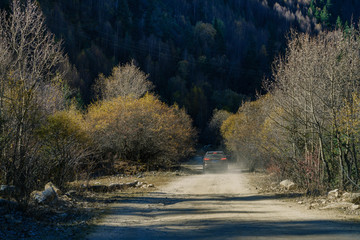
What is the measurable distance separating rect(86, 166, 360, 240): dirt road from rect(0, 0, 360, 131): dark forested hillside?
55.6m

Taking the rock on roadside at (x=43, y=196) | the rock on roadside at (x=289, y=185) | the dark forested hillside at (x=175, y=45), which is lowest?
the rock on roadside at (x=289, y=185)

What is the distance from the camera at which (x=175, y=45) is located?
11144cm

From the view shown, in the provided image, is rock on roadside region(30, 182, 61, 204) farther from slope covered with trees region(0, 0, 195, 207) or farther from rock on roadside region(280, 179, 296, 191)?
rock on roadside region(280, 179, 296, 191)

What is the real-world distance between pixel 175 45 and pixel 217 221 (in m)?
107

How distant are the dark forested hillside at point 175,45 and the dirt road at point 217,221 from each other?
55582mm

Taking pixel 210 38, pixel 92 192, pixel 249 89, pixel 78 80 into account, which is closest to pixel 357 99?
pixel 92 192

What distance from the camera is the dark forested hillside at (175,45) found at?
8380 centimetres

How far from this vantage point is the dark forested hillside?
275 ft

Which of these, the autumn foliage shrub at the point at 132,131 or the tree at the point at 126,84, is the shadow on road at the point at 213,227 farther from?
the tree at the point at 126,84

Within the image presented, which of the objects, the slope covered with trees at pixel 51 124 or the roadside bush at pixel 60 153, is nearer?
the slope covered with trees at pixel 51 124

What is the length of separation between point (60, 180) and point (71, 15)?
299 ft

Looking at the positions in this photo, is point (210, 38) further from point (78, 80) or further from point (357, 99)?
point (357, 99)

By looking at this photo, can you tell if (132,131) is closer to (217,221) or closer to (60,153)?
(60,153)

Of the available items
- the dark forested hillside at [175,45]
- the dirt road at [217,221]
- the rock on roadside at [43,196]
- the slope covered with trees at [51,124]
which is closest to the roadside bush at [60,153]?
the slope covered with trees at [51,124]
